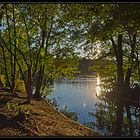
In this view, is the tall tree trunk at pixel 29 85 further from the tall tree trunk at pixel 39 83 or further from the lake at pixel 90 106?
the lake at pixel 90 106

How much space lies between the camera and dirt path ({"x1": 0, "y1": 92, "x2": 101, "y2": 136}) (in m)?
8.27

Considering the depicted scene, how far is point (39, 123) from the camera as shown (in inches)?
355

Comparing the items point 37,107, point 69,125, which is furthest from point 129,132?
point 37,107

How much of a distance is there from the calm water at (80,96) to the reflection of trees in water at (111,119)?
207mm

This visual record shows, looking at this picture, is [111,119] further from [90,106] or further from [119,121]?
[90,106]

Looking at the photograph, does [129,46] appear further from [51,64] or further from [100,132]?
[100,132]

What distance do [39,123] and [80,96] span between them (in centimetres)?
164

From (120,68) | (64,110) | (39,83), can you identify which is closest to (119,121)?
(64,110)

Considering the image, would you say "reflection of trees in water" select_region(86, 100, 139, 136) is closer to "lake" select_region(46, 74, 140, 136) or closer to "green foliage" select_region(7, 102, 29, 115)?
"lake" select_region(46, 74, 140, 136)

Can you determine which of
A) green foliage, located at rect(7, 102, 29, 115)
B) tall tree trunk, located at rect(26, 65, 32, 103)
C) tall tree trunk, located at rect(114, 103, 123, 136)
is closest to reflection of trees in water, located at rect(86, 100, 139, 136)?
tall tree trunk, located at rect(114, 103, 123, 136)

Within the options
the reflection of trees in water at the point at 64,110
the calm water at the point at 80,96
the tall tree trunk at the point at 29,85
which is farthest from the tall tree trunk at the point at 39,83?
the calm water at the point at 80,96

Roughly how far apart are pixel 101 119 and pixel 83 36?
2706 millimetres

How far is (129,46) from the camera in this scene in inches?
499

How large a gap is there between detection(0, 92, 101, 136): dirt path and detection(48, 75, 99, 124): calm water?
37 centimetres
